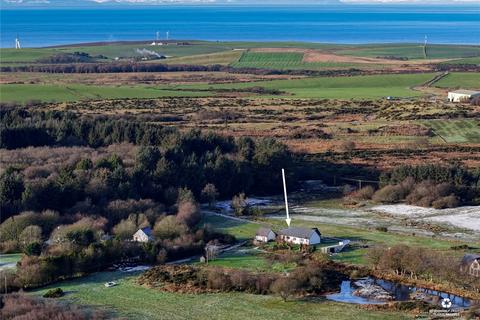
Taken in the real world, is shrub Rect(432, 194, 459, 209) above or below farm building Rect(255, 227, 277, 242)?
above

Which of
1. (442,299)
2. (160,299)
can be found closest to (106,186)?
(160,299)

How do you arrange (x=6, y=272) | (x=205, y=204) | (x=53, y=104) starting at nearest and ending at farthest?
(x=6, y=272) < (x=205, y=204) < (x=53, y=104)

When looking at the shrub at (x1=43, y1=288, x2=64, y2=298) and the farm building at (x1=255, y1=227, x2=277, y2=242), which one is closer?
the shrub at (x1=43, y1=288, x2=64, y2=298)

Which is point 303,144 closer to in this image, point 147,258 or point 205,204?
point 205,204

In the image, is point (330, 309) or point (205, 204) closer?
point (330, 309)

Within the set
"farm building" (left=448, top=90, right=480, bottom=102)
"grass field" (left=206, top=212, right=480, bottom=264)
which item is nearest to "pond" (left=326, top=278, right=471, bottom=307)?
"grass field" (left=206, top=212, right=480, bottom=264)

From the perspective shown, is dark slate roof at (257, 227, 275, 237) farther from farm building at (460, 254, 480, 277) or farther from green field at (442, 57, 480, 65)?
green field at (442, 57, 480, 65)

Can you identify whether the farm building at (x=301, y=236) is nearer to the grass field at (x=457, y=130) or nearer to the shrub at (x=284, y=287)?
the shrub at (x=284, y=287)
